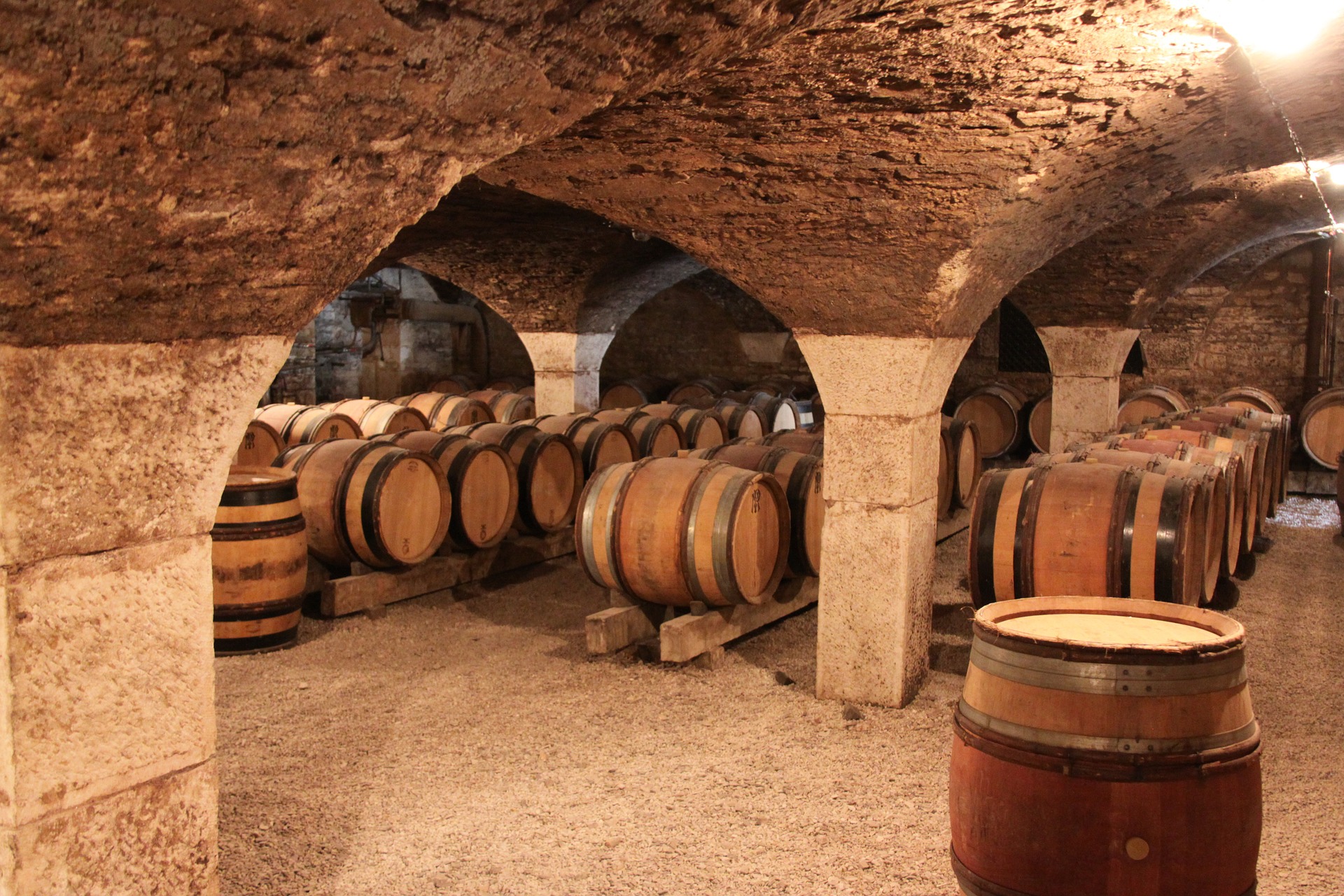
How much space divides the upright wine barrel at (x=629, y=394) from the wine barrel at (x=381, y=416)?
368 cm

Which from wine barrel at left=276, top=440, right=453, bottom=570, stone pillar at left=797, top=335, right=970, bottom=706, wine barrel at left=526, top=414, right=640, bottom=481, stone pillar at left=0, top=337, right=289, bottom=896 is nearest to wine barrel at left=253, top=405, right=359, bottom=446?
wine barrel at left=526, top=414, right=640, bottom=481

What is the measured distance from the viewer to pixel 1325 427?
10500 millimetres

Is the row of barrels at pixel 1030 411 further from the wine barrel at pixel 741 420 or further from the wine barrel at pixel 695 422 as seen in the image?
the wine barrel at pixel 695 422

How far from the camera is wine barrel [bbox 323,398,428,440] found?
28.7ft

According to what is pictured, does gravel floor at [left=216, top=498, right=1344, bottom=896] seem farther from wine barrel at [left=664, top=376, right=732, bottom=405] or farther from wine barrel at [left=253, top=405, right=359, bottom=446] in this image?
wine barrel at [left=664, top=376, right=732, bottom=405]

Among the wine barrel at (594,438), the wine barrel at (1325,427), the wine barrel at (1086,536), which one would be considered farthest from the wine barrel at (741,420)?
the wine barrel at (1325,427)

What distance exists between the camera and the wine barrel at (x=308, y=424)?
27.2 feet

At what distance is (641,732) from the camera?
4.39 m

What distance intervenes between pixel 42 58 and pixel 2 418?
60 cm

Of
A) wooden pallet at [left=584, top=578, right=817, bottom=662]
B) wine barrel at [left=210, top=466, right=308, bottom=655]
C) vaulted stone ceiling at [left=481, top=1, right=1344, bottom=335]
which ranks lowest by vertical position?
wooden pallet at [left=584, top=578, right=817, bottom=662]

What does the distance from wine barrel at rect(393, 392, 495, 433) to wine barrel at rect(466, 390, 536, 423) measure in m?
0.25

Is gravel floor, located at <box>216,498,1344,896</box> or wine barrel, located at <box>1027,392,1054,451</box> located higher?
wine barrel, located at <box>1027,392,1054,451</box>

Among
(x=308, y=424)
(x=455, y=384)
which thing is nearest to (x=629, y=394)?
(x=455, y=384)

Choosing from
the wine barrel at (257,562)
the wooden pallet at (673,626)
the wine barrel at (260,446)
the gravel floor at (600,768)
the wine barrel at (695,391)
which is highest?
the wine barrel at (695,391)
